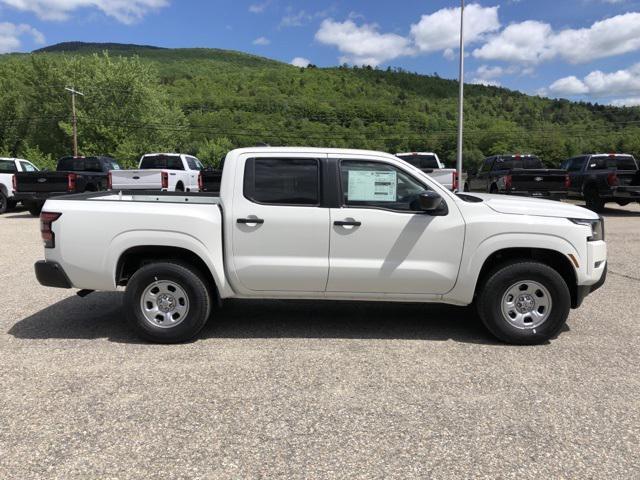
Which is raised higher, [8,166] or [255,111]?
[255,111]

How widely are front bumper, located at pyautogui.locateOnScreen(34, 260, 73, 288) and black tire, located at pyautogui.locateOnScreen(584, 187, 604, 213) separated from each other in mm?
15945

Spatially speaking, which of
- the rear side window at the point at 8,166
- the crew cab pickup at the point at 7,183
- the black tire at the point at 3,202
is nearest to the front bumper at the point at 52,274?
the crew cab pickup at the point at 7,183

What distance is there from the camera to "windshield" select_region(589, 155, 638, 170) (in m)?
17.3

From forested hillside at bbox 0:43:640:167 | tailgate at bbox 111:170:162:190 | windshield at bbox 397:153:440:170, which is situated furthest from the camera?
forested hillside at bbox 0:43:640:167

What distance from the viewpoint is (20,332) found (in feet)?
17.1

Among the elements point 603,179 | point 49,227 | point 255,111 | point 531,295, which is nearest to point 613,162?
point 603,179

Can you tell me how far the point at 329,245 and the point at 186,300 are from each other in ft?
4.63

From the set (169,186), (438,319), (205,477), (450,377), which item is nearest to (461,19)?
(169,186)

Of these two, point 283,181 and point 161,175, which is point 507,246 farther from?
point 161,175

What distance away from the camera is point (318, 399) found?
3705 mm

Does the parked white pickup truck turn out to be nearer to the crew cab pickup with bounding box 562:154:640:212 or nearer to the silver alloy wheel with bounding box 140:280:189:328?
the silver alloy wheel with bounding box 140:280:189:328

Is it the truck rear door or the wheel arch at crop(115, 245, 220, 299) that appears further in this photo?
the wheel arch at crop(115, 245, 220, 299)

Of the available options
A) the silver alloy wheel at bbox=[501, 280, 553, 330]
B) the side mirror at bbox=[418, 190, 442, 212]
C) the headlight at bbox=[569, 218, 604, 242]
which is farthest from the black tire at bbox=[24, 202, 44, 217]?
the headlight at bbox=[569, 218, 604, 242]

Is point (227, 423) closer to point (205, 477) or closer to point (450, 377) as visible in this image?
point (205, 477)
